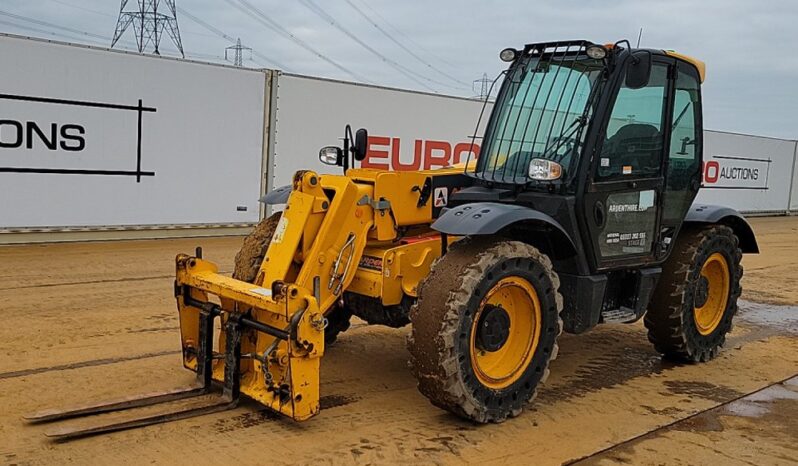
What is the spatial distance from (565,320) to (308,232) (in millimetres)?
1796

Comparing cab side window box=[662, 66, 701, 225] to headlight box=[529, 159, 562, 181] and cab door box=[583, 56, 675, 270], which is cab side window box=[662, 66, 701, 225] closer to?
cab door box=[583, 56, 675, 270]

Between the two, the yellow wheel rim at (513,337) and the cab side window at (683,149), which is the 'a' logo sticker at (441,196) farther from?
the cab side window at (683,149)

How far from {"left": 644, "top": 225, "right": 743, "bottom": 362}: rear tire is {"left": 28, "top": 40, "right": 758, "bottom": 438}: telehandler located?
0.02m

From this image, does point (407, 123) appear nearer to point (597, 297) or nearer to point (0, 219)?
point (0, 219)

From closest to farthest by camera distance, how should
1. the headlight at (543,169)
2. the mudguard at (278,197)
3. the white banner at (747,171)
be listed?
the headlight at (543,169), the mudguard at (278,197), the white banner at (747,171)

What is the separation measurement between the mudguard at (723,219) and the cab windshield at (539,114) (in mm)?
1571

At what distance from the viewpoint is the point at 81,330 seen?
6.19 meters

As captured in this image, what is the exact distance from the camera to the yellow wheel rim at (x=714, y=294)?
6.24 m

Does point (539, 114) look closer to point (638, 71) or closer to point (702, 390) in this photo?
point (638, 71)

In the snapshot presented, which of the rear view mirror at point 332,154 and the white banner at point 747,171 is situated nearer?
the rear view mirror at point 332,154

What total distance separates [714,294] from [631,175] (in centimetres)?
173

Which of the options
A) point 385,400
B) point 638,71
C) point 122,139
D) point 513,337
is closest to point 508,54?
point 638,71

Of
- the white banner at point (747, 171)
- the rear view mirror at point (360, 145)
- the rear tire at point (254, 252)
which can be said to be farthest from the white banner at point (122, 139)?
the white banner at point (747, 171)

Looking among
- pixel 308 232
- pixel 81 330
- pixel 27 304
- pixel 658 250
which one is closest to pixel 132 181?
pixel 27 304
